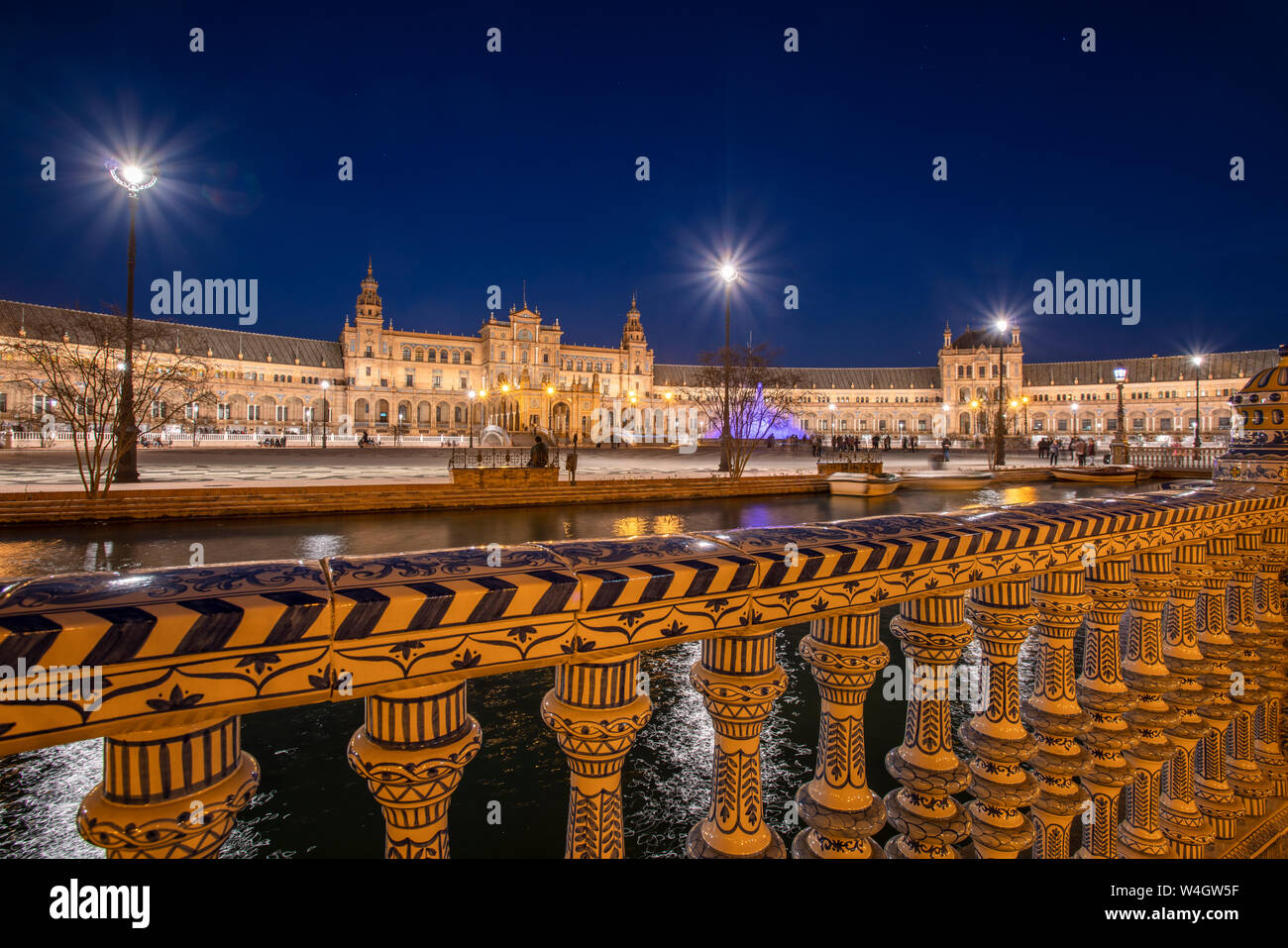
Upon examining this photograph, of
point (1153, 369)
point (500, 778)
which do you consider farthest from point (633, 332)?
point (500, 778)

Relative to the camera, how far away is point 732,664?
1609 mm

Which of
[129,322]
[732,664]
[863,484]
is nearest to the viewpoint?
[732,664]

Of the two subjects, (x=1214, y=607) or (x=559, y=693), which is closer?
(x=559, y=693)

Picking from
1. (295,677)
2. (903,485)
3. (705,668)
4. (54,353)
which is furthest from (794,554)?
(903,485)

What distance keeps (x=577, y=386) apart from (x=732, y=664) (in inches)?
3058

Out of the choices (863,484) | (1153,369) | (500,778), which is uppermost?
(1153,369)

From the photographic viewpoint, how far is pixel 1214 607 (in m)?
2.99

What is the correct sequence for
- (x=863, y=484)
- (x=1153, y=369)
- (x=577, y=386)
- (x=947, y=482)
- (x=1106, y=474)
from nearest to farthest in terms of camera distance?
(x=863, y=484) < (x=947, y=482) < (x=1106, y=474) < (x=577, y=386) < (x=1153, y=369)

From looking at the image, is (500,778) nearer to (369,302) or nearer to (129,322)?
(129,322)

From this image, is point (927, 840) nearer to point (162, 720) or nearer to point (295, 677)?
point (295, 677)

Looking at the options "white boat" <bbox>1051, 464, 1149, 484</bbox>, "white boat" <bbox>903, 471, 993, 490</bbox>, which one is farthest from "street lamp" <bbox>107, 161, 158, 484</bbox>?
"white boat" <bbox>1051, 464, 1149, 484</bbox>

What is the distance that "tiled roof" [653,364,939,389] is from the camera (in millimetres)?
115675

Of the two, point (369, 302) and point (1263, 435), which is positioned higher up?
point (369, 302)

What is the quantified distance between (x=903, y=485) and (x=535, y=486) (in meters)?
14.7
